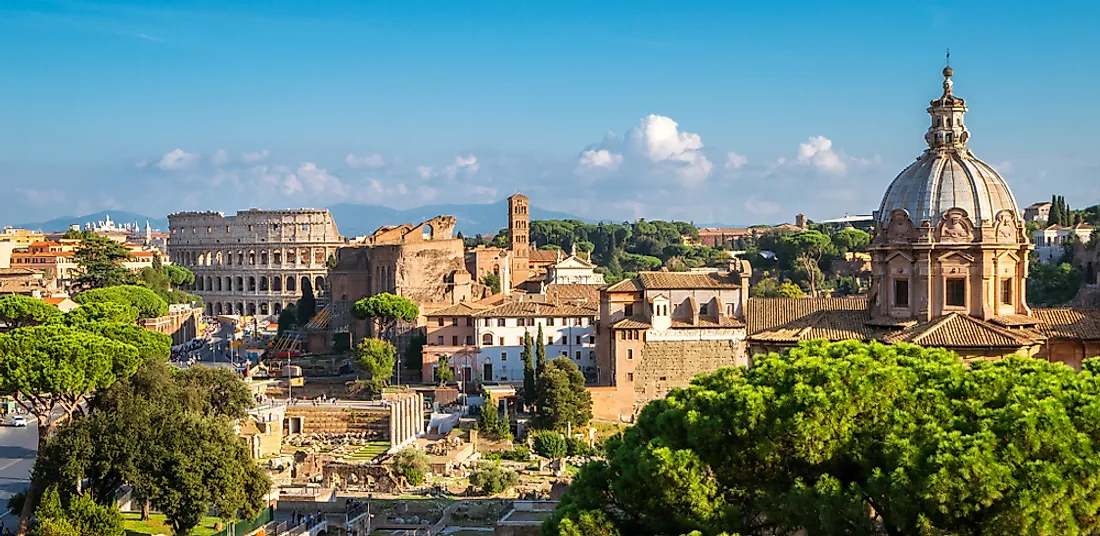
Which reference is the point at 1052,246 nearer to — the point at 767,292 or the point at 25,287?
the point at 767,292

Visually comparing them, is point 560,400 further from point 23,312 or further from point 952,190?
point 23,312

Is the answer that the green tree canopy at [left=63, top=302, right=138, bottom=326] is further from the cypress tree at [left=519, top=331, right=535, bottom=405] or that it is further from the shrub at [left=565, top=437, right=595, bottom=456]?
the shrub at [left=565, top=437, right=595, bottom=456]

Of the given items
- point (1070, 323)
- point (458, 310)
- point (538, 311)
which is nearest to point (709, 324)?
point (538, 311)

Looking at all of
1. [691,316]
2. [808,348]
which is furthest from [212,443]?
[691,316]

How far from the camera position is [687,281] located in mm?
49000

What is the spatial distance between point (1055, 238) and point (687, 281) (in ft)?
175

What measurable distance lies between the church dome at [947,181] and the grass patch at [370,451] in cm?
1958

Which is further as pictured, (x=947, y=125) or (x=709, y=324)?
(x=709, y=324)

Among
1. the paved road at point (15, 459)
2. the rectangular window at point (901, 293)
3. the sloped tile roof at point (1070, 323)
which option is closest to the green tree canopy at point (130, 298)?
the paved road at point (15, 459)

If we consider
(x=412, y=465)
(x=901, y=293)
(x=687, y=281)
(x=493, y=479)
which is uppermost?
(x=901, y=293)

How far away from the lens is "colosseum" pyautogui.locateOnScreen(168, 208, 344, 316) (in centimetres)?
11062

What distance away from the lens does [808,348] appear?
20.0m

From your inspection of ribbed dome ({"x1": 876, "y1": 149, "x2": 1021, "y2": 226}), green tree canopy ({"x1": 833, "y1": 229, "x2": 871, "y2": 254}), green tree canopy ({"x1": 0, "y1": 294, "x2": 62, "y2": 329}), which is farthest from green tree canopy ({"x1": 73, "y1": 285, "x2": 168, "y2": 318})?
green tree canopy ({"x1": 833, "y1": 229, "x2": 871, "y2": 254})

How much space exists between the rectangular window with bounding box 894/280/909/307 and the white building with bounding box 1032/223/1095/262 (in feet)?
193
